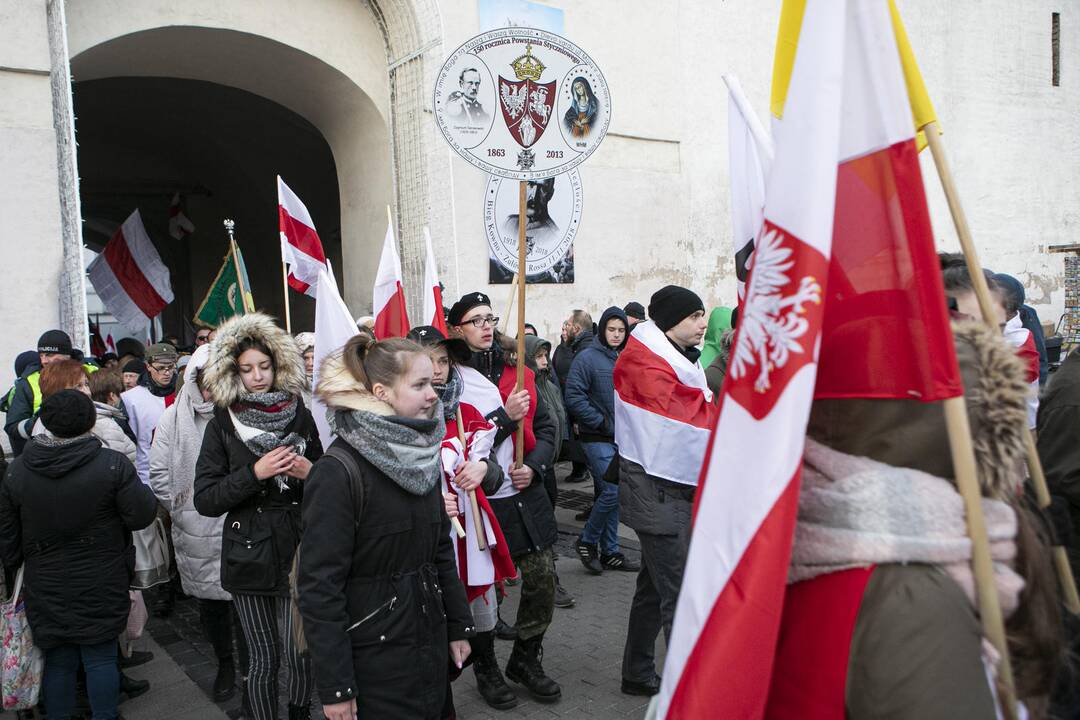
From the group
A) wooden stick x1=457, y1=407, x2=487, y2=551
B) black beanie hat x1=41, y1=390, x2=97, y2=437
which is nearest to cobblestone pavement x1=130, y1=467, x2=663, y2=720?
wooden stick x1=457, y1=407, x2=487, y2=551

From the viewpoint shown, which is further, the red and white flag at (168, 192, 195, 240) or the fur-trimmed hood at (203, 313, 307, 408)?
the red and white flag at (168, 192, 195, 240)

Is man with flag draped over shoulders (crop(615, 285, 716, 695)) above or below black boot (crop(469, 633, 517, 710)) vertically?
above

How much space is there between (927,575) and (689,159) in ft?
40.0

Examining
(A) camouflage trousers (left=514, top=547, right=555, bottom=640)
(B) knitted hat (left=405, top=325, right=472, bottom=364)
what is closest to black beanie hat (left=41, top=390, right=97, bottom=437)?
(B) knitted hat (left=405, top=325, right=472, bottom=364)

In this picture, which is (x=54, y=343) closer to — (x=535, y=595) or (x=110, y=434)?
(x=110, y=434)

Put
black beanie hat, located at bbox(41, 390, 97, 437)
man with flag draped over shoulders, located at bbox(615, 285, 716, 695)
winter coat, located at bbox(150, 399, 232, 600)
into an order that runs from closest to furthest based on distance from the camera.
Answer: black beanie hat, located at bbox(41, 390, 97, 437), man with flag draped over shoulders, located at bbox(615, 285, 716, 695), winter coat, located at bbox(150, 399, 232, 600)

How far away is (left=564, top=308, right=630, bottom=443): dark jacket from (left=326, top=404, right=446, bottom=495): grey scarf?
4161 millimetres

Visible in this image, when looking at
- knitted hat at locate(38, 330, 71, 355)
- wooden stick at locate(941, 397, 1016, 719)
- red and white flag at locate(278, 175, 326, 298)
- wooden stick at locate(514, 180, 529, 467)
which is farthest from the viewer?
red and white flag at locate(278, 175, 326, 298)

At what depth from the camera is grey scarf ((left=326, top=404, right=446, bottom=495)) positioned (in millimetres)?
2648

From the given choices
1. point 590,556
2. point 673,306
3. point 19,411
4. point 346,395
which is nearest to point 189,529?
point 19,411

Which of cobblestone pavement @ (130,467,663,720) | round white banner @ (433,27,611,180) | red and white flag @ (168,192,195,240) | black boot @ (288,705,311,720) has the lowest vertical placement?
cobblestone pavement @ (130,467,663,720)

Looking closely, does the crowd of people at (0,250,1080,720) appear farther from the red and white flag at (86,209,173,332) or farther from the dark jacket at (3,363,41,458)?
the red and white flag at (86,209,173,332)

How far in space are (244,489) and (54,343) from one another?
3340mm

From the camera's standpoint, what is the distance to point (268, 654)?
142 inches
